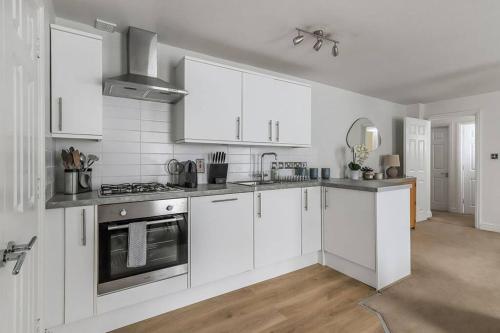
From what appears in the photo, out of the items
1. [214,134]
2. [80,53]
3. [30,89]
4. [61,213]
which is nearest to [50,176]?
[61,213]

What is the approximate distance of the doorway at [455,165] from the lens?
5.77m

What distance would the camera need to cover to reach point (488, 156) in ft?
14.5

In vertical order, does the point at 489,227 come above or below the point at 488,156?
below

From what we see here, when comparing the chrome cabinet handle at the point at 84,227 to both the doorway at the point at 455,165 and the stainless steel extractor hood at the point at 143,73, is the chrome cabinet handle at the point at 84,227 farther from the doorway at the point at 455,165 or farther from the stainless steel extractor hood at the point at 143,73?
the doorway at the point at 455,165

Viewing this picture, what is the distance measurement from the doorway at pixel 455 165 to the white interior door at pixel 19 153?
685 centimetres

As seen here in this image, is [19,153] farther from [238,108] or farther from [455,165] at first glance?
[455,165]

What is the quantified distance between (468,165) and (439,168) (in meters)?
0.55

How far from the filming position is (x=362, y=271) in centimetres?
254

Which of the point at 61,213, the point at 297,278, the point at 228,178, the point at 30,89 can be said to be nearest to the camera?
the point at 30,89

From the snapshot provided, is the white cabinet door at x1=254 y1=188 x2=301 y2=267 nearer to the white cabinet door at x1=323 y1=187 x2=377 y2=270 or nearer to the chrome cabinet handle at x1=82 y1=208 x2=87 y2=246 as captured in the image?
the white cabinet door at x1=323 y1=187 x2=377 y2=270

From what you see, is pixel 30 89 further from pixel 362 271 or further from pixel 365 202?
pixel 362 271

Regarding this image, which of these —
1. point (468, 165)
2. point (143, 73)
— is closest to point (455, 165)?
point (468, 165)

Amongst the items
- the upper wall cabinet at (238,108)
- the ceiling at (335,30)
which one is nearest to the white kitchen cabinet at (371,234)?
the upper wall cabinet at (238,108)

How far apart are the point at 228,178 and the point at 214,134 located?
25.5 inches
